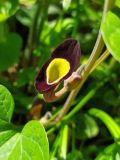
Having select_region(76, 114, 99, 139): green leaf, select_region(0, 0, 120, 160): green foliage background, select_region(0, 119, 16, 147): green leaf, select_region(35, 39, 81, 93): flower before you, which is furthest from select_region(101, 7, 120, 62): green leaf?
select_region(76, 114, 99, 139): green leaf

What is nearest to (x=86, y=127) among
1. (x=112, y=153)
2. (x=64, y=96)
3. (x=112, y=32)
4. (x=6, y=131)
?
(x=64, y=96)

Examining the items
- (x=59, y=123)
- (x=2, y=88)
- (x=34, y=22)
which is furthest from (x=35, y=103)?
(x=2, y=88)

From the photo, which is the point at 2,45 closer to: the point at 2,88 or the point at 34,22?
the point at 34,22

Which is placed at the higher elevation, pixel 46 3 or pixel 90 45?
pixel 46 3

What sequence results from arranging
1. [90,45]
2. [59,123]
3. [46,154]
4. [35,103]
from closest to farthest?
[46,154] < [59,123] < [35,103] < [90,45]

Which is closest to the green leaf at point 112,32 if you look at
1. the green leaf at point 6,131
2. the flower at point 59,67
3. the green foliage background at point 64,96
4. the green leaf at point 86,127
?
the flower at point 59,67

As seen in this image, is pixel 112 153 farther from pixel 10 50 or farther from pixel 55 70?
pixel 10 50

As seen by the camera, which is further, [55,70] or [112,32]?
[55,70]
